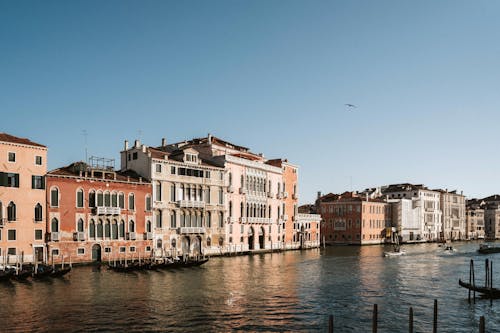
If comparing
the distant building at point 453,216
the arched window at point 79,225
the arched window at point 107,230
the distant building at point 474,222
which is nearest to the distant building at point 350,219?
the distant building at point 453,216

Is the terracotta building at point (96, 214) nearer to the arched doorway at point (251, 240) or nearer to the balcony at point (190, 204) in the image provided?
the balcony at point (190, 204)

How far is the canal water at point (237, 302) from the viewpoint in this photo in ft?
57.8

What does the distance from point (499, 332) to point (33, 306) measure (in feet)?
55.1

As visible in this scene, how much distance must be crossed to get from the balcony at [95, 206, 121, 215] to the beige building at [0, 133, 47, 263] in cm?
366

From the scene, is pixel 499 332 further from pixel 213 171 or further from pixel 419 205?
pixel 419 205

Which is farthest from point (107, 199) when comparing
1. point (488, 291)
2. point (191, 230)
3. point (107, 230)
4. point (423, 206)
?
point (423, 206)

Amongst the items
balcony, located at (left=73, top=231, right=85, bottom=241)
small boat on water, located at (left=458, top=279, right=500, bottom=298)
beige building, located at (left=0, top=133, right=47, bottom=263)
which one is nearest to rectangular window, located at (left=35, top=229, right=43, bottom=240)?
beige building, located at (left=0, top=133, right=47, bottom=263)

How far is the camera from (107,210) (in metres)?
36.0

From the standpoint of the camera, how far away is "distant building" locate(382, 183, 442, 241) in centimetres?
8275

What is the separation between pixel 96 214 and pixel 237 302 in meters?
17.3

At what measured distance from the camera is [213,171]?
44.6 m

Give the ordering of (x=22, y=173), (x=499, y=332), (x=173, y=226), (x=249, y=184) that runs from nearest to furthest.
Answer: (x=499, y=332) < (x=22, y=173) < (x=173, y=226) < (x=249, y=184)

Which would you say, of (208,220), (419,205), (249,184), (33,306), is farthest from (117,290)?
(419,205)

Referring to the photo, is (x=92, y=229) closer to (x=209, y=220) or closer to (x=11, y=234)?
(x=11, y=234)
